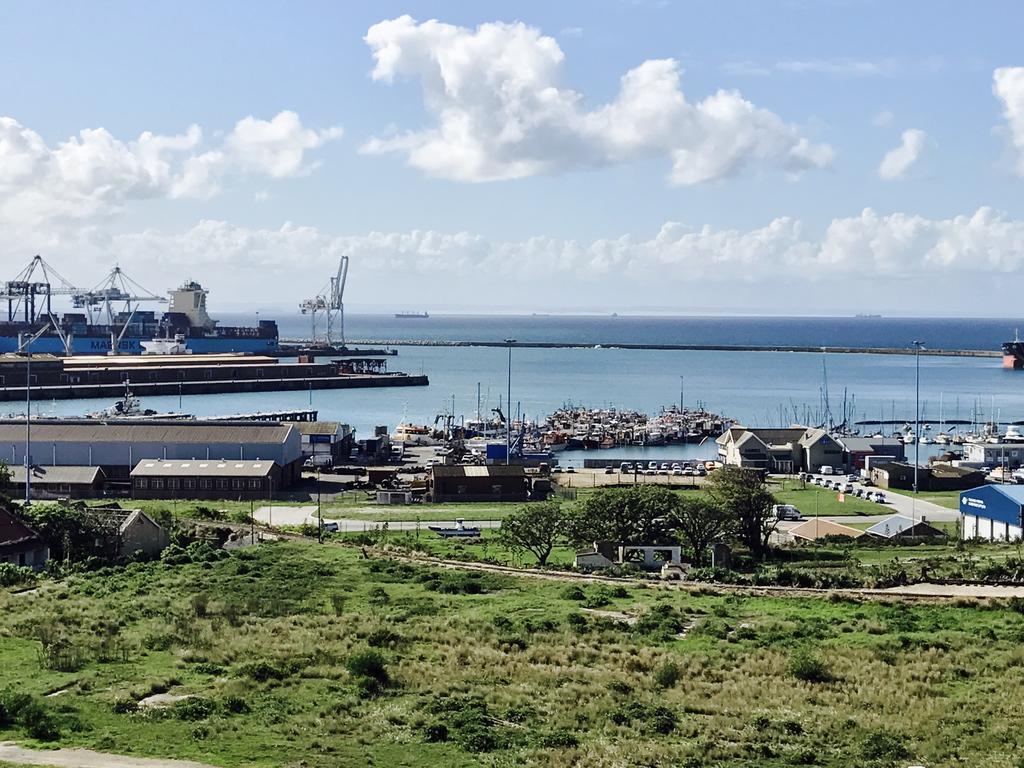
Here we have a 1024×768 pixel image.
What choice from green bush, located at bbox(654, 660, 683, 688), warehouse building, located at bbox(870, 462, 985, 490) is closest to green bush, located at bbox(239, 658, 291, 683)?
green bush, located at bbox(654, 660, 683, 688)

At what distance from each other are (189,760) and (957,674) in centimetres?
914

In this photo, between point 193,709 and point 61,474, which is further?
point 61,474

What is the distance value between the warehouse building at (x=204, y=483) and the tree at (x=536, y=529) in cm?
1239

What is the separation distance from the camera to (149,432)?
3850 cm

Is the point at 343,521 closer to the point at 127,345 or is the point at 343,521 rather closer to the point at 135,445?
the point at 135,445

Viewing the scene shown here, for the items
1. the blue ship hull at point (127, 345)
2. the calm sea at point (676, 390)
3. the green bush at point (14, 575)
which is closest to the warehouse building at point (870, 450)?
the calm sea at point (676, 390)

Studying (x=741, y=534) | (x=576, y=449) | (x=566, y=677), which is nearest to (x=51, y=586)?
(x=566, y=677)

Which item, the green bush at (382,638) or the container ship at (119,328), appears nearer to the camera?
the green bush at (382,638)

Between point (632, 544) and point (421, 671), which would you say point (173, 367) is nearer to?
point (632, 544)

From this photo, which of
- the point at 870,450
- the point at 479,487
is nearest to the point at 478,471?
the point at 479,487

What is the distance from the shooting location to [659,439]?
57.5 meters

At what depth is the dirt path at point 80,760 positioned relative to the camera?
36.1 feet

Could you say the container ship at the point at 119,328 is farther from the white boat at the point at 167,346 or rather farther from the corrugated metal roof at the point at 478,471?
the corrugated metal roof at the point at 478,471

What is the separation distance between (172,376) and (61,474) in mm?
51011
